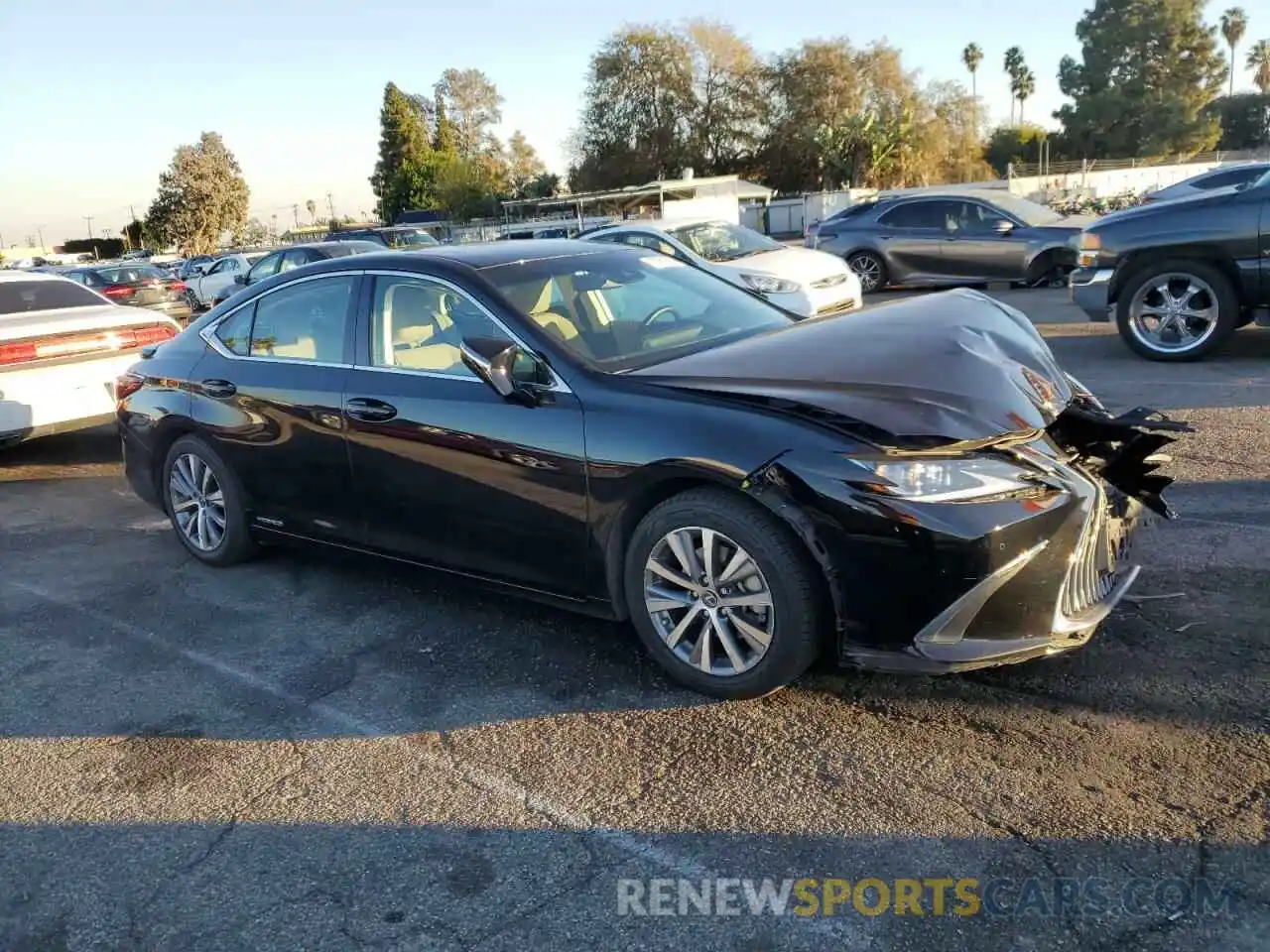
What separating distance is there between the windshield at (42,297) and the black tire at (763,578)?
693cm

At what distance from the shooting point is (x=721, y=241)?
1297cm

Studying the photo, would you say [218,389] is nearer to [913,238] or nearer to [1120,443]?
[1120,443]

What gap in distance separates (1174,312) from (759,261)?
4418mm

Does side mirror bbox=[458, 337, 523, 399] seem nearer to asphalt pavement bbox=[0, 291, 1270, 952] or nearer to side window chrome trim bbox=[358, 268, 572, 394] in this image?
side window chrome trim bbox=[358, 268, 572, 394]

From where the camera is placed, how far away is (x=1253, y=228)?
8.05 m

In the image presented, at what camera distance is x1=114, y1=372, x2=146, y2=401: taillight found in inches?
228

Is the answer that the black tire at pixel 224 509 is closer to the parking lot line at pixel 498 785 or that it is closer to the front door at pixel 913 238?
the parking lot line at pixel 498 785

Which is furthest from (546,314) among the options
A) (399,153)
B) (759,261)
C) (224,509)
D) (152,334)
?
(399,153)

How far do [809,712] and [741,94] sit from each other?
6689 centimetres

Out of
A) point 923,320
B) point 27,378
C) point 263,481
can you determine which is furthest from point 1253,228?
point 27,378

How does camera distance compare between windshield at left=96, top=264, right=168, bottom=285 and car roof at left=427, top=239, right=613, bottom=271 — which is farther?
windshield at left=96, top=264, right=168, bottom=285

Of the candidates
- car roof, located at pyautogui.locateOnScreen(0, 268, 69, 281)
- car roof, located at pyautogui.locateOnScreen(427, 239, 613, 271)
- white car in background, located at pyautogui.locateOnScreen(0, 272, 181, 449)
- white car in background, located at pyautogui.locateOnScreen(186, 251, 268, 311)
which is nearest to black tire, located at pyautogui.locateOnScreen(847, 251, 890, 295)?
white car in background, located at pyautogui.locateOnScreen(0, 272, 181, 449)

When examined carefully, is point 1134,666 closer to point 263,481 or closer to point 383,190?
point 263,481

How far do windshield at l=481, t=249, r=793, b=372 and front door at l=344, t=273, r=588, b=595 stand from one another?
Result: 9.2 inches
